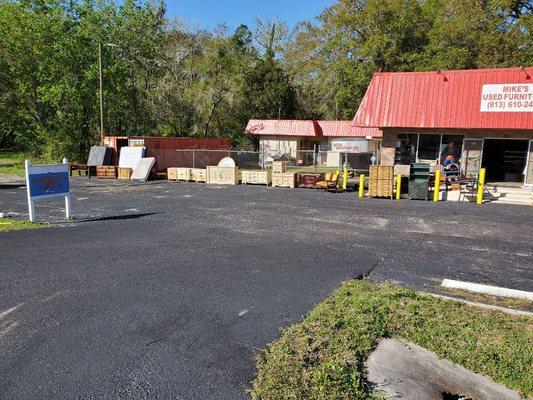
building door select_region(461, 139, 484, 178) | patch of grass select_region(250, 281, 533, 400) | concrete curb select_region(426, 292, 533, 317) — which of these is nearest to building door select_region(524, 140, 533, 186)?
building door select_region(461, 139, 484, 178)

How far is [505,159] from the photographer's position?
2142 centimetres

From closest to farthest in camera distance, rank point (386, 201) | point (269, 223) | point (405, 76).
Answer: point (269, 223), point (386, 201), point (405, 76)

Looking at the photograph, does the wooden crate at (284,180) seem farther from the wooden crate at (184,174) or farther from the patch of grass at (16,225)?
the patch of grass at (16,225)

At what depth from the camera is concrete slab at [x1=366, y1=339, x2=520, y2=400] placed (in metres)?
4.53

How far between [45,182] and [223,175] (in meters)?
12.8

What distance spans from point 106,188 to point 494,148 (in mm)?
20504

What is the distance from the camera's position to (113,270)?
26.1 ft

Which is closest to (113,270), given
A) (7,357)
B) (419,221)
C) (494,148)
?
(7,357)

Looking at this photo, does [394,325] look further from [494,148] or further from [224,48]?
[224,48]

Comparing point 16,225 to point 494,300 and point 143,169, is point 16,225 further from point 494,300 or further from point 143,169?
point 143,169

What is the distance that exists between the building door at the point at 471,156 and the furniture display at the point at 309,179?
7006 millimetres

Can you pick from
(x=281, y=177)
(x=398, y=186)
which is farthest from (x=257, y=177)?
(x=398, y=186)

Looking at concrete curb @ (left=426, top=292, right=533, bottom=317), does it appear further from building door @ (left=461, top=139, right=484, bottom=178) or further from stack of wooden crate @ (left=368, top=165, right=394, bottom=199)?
building door @ (left=461, top=139, right=484, bottom=178)

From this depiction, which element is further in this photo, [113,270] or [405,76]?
[405,76]
